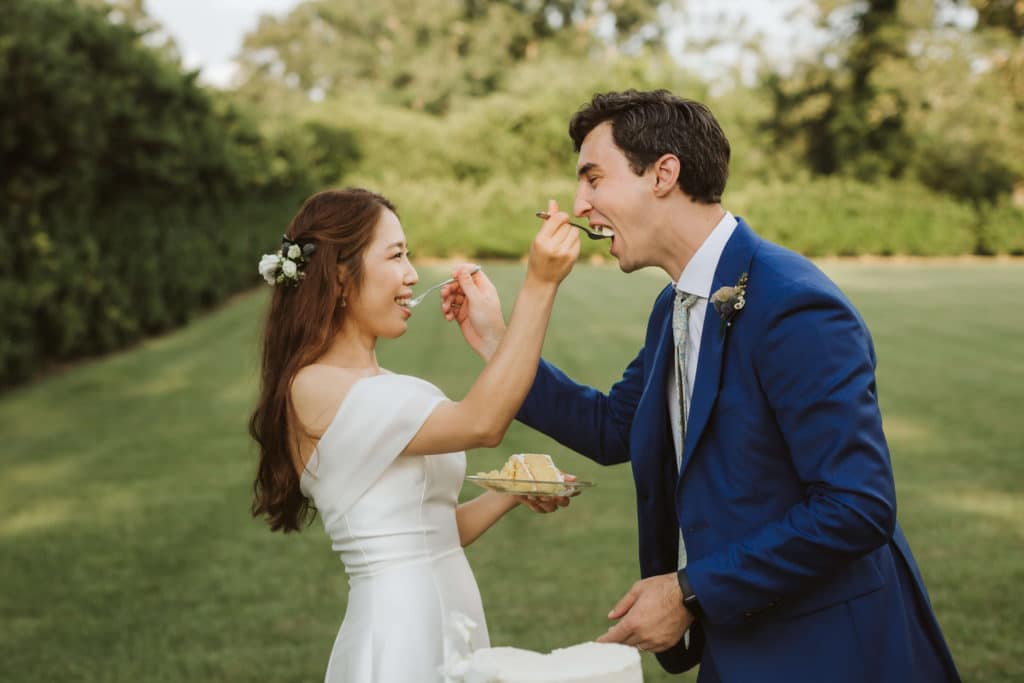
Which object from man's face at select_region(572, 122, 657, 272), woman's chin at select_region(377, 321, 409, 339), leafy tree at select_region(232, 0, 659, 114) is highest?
leafy tree at select_region(232, 0, 659, 114)

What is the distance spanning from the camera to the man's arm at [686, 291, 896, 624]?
2.22 m

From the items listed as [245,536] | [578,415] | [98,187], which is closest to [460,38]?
[98,187]

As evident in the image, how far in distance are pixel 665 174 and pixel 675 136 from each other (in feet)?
0.31

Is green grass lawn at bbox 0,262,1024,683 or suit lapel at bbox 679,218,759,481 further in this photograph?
green grass lawn at bbox 0,262,1024,683

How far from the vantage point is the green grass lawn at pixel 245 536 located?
18.4 feet

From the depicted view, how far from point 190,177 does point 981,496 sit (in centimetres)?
1419

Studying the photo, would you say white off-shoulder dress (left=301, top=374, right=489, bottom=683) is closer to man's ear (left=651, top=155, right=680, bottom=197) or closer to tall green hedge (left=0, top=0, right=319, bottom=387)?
man's ear (left=651, top=155, right=680, bottom=197)

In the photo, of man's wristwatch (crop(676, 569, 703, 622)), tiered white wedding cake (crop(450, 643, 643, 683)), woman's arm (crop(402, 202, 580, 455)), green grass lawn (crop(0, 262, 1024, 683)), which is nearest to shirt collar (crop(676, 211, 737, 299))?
woman's arm (crop(402, 202, 580, 455))

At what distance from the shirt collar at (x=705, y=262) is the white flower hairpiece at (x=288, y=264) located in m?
0.99

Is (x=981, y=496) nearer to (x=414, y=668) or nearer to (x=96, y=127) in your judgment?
(x=414, y=668)

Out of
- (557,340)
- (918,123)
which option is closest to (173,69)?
(557,340)

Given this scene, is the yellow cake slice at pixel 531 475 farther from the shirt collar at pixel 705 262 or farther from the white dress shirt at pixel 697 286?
the shirt collar at pixel 705 262

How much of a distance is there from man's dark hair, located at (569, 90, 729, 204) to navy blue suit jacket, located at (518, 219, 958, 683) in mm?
165

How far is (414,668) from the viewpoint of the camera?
2.80 m
